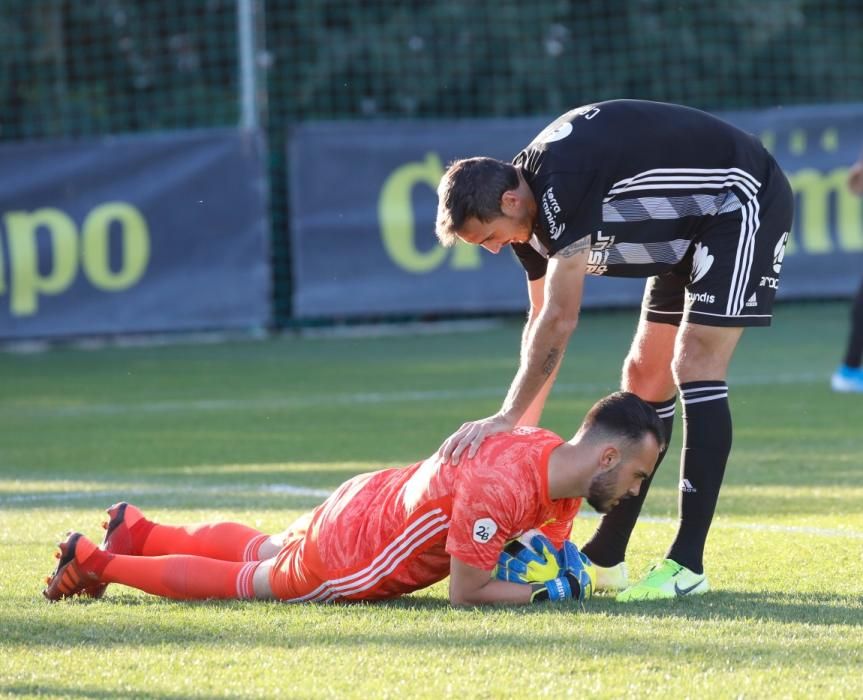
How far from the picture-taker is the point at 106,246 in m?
14.7

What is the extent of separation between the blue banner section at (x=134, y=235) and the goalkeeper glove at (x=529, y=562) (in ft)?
34.9

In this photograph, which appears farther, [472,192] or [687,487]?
[687,487]

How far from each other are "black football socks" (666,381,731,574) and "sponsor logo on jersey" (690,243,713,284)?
1.11 ft

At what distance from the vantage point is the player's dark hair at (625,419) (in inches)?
176

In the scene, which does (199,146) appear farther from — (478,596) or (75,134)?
(478,596)

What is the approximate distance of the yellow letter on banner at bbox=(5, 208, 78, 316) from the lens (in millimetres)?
14461

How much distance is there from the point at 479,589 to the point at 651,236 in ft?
4.09

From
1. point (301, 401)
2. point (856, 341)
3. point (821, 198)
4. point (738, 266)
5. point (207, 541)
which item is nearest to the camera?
point (738, 266)

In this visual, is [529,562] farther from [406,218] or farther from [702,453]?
[406,218]

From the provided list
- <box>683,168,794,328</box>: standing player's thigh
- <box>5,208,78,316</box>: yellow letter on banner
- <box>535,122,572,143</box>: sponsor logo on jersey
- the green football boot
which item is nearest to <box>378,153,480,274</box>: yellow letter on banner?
<box>5,208,78,316</box>: yellow letter on banner

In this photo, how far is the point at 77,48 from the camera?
18938 millimetres

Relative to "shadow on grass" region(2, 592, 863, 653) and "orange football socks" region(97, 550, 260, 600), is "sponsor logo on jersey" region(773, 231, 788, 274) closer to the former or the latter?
"shadow on grass" region(2, 592, 863, 653)

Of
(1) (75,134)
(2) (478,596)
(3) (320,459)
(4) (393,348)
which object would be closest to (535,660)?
(2) (478,596)

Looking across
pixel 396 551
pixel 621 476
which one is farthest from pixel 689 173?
pixel 396 551
